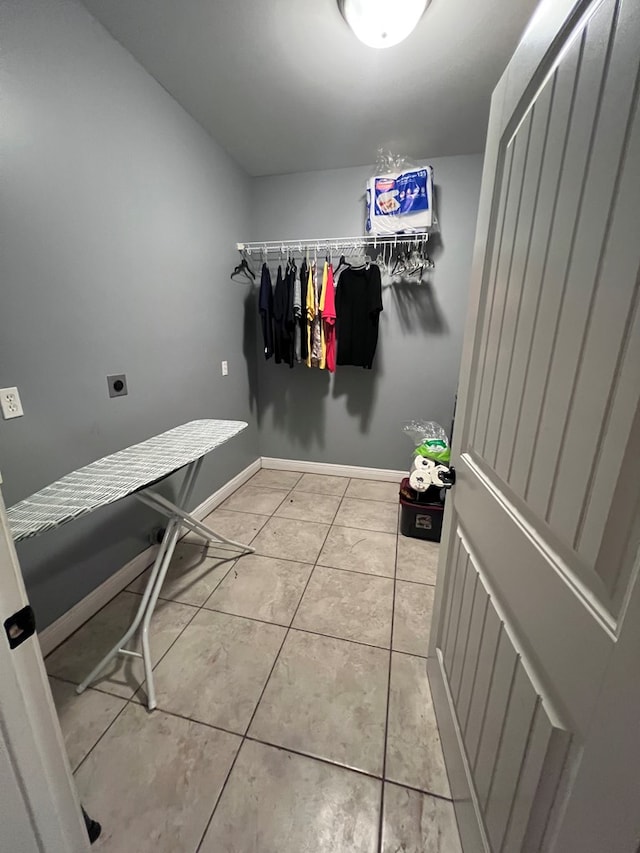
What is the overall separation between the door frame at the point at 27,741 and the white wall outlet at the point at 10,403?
936 mm

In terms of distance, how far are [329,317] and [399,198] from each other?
937mm

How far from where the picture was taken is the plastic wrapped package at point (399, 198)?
219 cm

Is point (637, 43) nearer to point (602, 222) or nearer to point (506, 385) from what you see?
point (602, 222)

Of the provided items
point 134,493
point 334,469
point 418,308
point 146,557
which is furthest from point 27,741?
point 418,308

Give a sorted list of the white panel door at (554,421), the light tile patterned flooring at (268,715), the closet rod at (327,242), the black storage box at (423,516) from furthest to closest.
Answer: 1. the closet rod at (327,242)
2. the black storage box at (423,516)
3. the light tile patterned flooring at (268,715)
4. the white panel door at (554,421)

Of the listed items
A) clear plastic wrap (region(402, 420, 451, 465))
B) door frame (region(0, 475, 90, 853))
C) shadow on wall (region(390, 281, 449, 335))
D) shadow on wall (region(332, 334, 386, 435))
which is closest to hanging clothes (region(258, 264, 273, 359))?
shadow on wall (region(332, 334, 386, 435))

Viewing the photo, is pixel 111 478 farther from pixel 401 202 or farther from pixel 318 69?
pixel 401 202

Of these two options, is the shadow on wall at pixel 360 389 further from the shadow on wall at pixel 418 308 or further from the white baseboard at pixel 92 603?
the white baseboard at pixel 92 603

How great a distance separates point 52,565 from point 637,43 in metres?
2.10

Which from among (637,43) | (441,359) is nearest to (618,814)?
(637,43)

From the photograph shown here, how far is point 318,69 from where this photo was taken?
1585 mm

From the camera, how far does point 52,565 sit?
4.48 ft

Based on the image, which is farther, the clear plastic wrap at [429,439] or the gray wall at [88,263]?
the clear plastic wrap at [429,439]

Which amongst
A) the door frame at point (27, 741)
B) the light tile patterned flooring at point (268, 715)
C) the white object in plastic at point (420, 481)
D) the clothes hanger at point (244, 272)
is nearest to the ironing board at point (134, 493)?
the light tile patterned flooring at point (268, 715)
